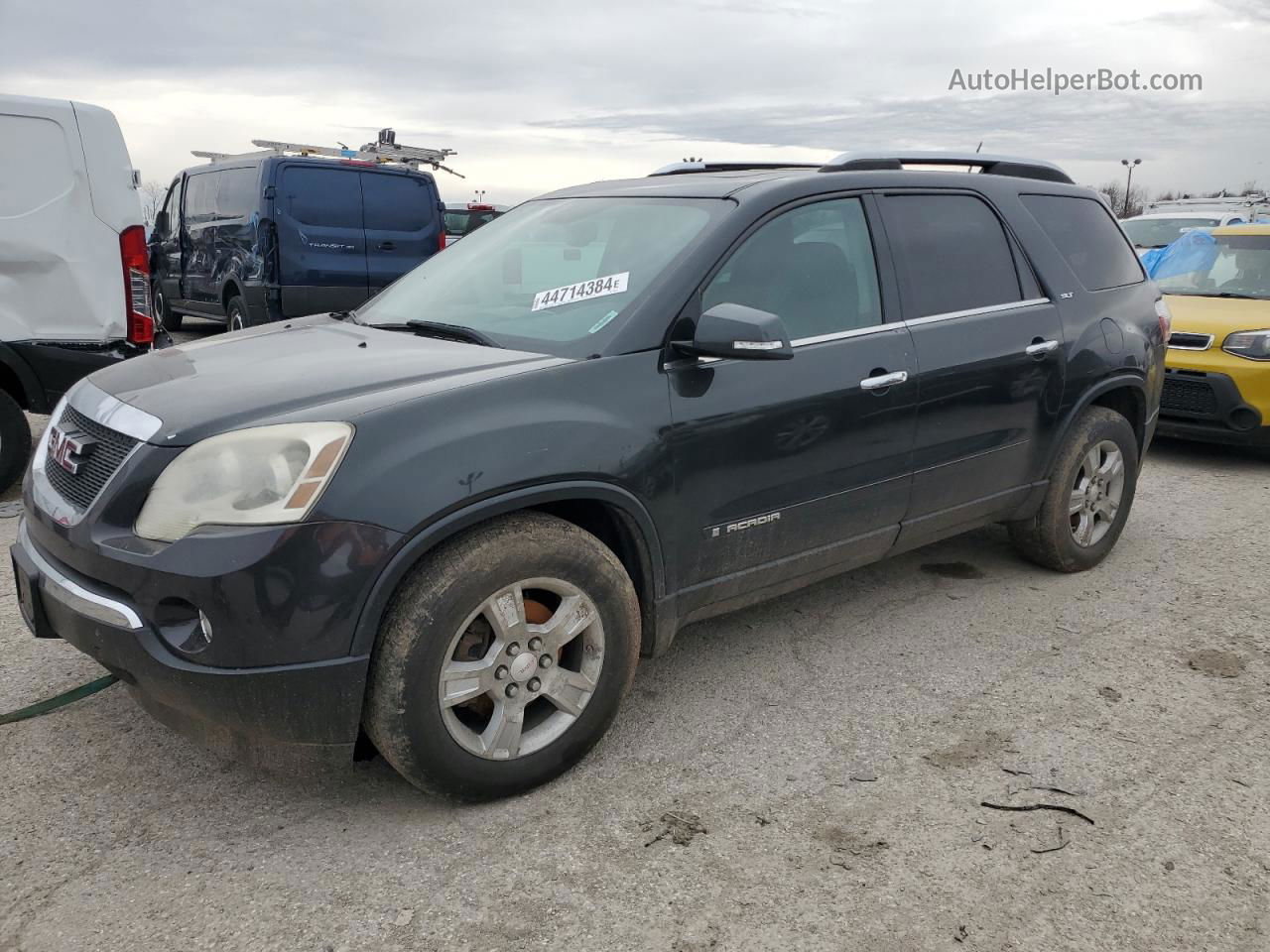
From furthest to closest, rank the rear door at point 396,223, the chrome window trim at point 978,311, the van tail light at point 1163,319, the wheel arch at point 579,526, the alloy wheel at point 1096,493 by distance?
the rear door at point 396,223 → the van tail light at point 1163,319 → the alloy wheel at point 1096,493 → the chrome window trim at point 978,311 → the wheel arch at point 579,526

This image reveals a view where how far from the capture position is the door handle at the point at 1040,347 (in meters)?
4.16

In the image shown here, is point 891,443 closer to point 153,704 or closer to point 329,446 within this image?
point 329,446

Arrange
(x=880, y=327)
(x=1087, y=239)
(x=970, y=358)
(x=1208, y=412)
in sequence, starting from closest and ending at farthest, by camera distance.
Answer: (x=880, y=327) < (x=970, y=358) < (x=1087, y=239) < (x=1208, y=412)

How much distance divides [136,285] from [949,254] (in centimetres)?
456

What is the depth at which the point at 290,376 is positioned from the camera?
2.91 m

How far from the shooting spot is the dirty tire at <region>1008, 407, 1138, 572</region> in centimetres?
450

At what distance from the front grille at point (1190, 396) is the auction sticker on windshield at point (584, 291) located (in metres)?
5.27

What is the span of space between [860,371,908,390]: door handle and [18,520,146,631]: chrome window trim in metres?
2.32

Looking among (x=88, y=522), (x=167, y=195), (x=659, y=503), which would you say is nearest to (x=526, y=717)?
(x=659, y=503)

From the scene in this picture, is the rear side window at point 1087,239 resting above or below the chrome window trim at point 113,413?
above

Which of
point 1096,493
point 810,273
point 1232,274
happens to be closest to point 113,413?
point 810,273

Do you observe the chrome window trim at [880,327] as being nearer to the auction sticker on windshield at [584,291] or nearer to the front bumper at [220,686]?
the auction sticker on windshield at [584,291]

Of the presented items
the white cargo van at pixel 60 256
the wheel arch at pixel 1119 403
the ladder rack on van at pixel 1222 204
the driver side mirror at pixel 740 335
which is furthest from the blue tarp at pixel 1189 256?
the ladder rack on van at pixel 1222 204

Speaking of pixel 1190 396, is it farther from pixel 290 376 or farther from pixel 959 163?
pixel 290 376
